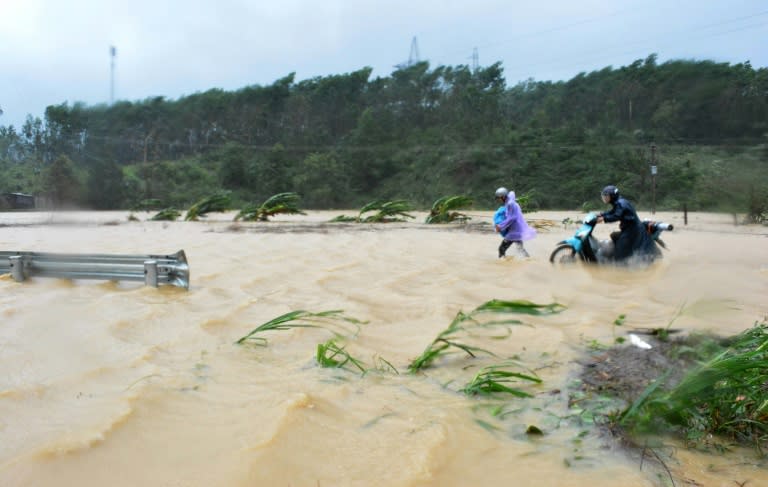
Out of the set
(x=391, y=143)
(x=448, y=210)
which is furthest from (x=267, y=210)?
(x=391, y=143)

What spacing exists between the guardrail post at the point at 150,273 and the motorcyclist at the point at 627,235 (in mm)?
4955

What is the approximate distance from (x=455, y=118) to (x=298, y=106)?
14523 mm

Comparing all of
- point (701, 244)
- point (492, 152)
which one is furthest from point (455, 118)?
point (701, 244)

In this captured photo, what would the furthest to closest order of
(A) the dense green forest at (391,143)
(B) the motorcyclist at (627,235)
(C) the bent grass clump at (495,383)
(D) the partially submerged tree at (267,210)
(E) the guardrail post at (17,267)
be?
(A) the dense green forest at (391,143) < (D) the partially submerged tree at (267,210) < (B) the motorcyclist at (627,235) < (E) the guardrail post at (17,267) < (C) the bent grass clump at (495,383)

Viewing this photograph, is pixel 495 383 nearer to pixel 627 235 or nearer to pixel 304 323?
pixel 304 323

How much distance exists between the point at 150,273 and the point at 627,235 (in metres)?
5.18

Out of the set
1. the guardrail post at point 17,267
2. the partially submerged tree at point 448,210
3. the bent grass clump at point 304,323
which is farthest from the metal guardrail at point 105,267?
the partially submerged tree at point 448,210

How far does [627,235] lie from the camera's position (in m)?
6.71

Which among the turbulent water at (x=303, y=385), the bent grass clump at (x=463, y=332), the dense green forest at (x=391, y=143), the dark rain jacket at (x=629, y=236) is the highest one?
the dense green forest at (x=391, y=143)

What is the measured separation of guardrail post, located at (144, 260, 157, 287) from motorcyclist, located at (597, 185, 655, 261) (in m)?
4.96

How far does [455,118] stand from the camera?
4997 centimetres

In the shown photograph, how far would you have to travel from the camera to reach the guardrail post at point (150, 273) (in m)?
4.80

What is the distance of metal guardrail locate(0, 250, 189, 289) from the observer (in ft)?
15.8

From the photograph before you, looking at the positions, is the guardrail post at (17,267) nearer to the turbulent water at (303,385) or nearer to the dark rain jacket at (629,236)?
the turbulent water at (303,385)
